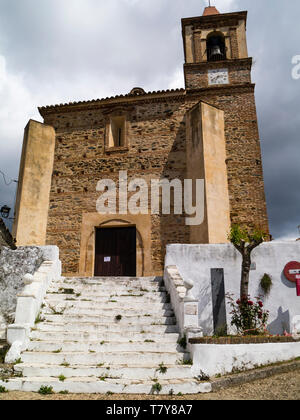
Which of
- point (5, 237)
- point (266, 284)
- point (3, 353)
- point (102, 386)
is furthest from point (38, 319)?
point (266, 284)

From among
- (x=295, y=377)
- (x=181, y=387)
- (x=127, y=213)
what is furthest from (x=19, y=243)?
(x=295, y=377)

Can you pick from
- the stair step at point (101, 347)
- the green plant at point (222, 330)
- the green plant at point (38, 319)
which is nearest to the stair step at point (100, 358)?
the stair step at point (101, 347)

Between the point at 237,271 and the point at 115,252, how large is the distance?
5.05 meters

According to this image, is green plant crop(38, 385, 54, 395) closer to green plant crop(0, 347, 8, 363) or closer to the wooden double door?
green plant crop(0, 347, 8, 363)

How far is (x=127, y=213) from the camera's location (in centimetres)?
1216

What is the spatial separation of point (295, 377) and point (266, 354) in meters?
0.65

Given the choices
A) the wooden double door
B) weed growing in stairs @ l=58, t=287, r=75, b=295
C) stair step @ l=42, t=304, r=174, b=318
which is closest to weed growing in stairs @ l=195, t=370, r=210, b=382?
stair step @ l=42, t=304, r=174, b=318

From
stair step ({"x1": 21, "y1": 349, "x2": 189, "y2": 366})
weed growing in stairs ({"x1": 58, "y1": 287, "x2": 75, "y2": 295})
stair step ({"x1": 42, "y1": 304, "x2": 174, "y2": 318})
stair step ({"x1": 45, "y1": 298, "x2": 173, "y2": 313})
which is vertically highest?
weed growing in stairs ({"x1": 58, "y1": 287, "x2": 75, "y2": 295})

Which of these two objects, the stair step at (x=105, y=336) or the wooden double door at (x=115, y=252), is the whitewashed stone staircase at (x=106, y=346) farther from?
the wooden double door at (x=115, y=252)

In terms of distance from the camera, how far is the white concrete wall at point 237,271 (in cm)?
802

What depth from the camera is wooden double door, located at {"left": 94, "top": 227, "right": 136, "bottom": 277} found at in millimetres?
11688

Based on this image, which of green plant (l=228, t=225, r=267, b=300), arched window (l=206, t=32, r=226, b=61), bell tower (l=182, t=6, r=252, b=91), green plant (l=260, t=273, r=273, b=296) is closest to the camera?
green plant (l=228, t=225, r=267, b=300)

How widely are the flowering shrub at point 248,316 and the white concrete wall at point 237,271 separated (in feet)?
0.98

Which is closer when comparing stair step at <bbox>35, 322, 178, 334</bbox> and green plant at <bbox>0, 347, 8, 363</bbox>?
green plant at <bbox>0, 347, 8, 363</bbox>
